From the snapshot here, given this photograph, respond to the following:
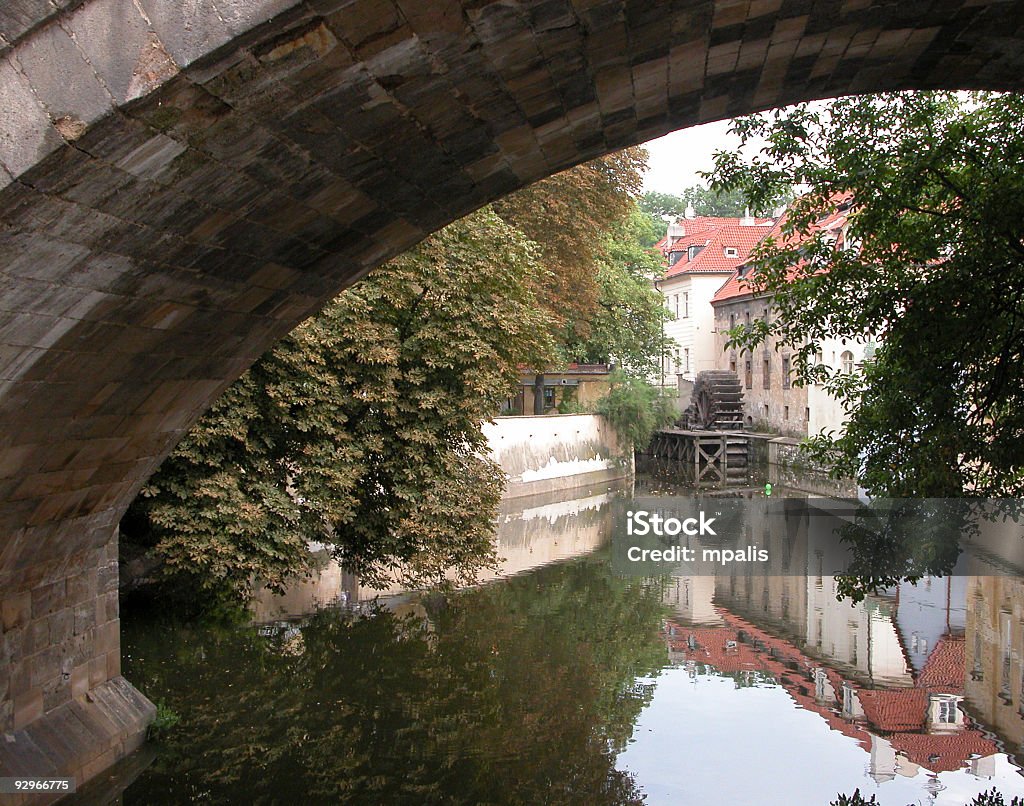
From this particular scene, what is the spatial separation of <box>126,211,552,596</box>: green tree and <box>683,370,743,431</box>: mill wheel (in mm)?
26714

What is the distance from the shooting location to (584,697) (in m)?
11.0

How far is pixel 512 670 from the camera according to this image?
11.8m

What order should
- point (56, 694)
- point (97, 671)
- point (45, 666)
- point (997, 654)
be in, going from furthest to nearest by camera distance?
point (997, 654)
point (97, 671)
point (56, 694)
point (45, 666)

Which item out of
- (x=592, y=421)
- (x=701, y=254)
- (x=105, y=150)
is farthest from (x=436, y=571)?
(x=701, y=254)

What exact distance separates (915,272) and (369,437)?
6.96 m

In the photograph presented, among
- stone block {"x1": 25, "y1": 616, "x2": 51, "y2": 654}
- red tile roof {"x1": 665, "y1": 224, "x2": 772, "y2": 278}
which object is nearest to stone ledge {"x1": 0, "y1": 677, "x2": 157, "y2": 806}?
stone block {"x1": 25, "y1": 616, "x2": 51, "y2": 654}

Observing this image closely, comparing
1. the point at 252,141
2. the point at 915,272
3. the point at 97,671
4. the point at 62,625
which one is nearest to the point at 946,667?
the point at 915,272

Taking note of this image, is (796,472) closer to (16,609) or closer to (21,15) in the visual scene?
(16,609)

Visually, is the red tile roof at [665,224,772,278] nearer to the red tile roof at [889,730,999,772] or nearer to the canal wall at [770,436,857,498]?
the canal wall at [770,436,857,498]

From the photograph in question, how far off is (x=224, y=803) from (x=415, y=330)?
6.98 meters

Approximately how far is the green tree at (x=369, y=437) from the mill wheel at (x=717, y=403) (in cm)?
2671

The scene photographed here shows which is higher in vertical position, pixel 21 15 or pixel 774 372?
pixel 21 15

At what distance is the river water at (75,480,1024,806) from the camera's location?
8445 millimetres

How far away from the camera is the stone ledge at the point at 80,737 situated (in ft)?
22.1
